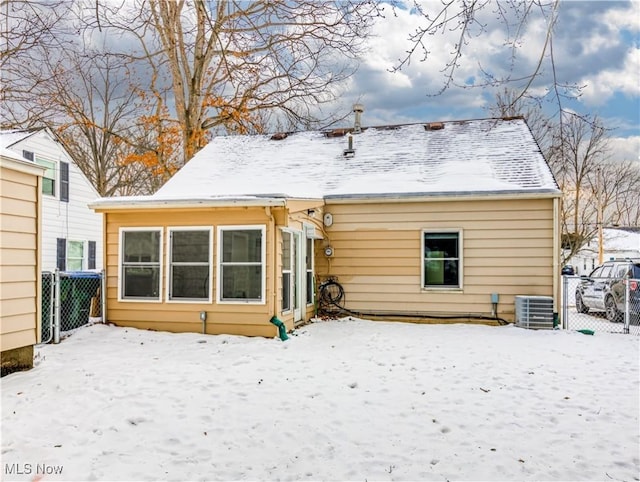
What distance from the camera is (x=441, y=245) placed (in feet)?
31.3

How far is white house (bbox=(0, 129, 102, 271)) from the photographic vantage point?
14430mm

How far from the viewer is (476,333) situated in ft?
27.0

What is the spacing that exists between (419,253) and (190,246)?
4.76 m

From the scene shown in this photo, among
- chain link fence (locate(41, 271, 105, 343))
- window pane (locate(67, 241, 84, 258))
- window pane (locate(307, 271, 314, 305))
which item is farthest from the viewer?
window pane (locate(67, 241, 84, 258))

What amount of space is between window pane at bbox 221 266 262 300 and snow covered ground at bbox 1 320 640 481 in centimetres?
97

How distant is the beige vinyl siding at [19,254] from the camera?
5039mm

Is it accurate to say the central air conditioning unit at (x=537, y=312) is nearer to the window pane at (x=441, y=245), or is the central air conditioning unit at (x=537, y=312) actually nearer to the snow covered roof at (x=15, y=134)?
the window pane at (x=441, y=245)

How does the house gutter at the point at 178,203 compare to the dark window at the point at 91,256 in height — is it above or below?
above

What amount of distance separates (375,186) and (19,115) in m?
11.4

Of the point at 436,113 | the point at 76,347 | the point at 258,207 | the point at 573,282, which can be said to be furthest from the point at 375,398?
the point at 573,282

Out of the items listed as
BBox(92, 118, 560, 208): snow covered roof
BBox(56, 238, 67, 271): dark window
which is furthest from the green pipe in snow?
BBox(56, 238, 67, 271): dark window

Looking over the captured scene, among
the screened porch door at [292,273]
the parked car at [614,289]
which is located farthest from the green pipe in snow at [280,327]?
the parked car at [614,289]

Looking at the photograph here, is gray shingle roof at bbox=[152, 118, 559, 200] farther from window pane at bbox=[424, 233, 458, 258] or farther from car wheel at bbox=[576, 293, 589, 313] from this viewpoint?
car wheel at bbox=[576, 293, 589, 313]

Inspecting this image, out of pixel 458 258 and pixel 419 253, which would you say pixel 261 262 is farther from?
pixel 458 258
